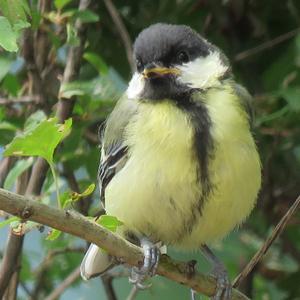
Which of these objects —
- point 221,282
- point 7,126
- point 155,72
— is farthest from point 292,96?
point 7,126

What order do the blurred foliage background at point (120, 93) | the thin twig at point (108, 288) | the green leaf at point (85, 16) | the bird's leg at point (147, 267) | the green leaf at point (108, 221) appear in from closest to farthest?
the green leaf at point (108, 221) → the bird's leg at point (147, 267) → the green leaf at point (85, 16) → the blurred foliage background at point (120, 93) → the thin twig at point (108, 288)

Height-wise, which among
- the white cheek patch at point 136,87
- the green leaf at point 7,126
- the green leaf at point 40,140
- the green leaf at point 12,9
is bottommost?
the green leaf at point 7,126

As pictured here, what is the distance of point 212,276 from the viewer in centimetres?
140

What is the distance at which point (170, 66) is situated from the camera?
1472mm

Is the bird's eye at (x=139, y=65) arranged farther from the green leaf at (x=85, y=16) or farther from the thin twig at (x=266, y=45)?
the thin twig at (x=266, y=45)

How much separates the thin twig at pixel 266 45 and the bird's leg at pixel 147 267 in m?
0.69

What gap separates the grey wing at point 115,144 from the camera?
1.45 meters

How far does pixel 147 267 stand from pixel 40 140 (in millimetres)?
320

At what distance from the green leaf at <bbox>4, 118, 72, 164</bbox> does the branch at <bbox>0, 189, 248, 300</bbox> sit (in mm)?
99

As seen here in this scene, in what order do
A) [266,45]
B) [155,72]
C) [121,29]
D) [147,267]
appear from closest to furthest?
[147,267] → [155,72] → [121,29] → [266,45]

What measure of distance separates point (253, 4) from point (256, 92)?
0.25 meters

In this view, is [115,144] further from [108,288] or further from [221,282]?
[108,288]

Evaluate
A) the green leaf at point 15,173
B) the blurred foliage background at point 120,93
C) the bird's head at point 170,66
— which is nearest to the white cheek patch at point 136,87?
the bird's head at point 170,66

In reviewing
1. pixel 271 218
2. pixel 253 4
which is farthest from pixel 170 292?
pixel 253 4
